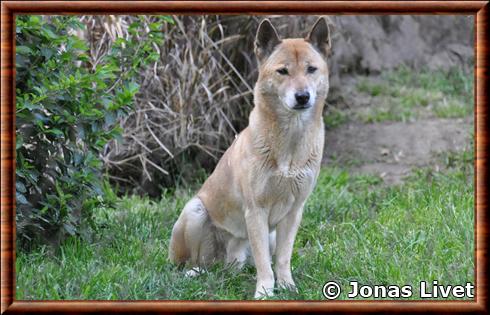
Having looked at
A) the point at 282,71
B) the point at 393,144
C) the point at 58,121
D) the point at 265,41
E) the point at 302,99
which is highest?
the point at 265,41

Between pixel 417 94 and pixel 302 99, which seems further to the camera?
pixel 417 94

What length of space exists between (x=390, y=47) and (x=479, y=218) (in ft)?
19.8

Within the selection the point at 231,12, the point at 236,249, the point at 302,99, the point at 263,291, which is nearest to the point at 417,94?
the point at 236,249

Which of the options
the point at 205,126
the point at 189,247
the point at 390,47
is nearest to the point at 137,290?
the point at 189,247

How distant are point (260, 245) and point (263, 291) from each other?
11.4 inches

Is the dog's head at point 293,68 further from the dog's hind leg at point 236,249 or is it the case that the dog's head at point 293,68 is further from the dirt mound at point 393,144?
the dirt mound at point 393,144

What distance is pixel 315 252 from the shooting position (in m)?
5.68

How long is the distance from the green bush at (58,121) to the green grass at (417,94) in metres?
3.98

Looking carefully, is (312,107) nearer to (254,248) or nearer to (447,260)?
(254,248)

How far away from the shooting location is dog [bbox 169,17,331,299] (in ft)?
16.2

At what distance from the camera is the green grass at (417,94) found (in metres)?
8.87

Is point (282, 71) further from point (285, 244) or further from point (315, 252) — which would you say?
point (315, 252)

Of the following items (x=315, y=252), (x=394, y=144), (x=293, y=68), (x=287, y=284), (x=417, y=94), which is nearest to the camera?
(x=293, y=68)

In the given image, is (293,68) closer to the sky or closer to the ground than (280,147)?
closer to the sky
